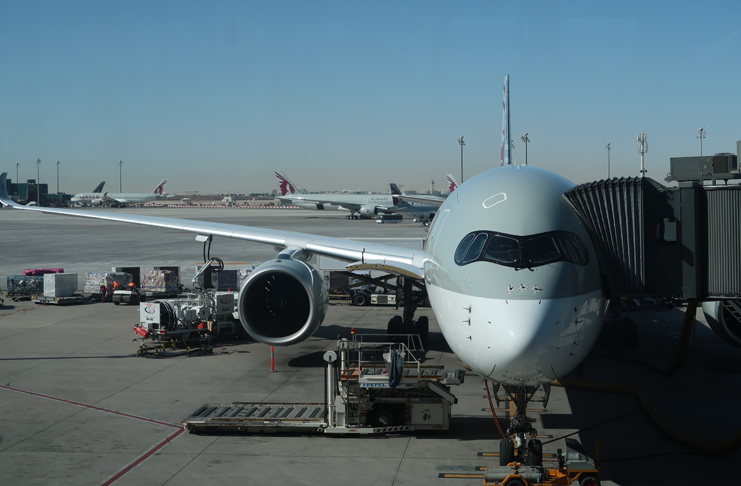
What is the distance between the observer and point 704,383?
15.9 m

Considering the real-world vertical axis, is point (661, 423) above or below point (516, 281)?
below

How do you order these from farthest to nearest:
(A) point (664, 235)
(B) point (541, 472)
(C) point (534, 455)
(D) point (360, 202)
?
(D) point (360, 202) < (A) point (664, 235) < (C) point (534, 455) < (B) point (541, 472)

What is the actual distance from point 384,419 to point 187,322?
31.7ft

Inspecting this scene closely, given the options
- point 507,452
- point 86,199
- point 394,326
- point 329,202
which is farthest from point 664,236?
point 86,199

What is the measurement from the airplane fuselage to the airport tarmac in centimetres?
288

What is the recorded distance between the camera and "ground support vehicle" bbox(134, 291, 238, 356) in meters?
19.8

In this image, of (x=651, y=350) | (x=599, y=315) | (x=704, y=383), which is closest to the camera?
(x=599, y=315)

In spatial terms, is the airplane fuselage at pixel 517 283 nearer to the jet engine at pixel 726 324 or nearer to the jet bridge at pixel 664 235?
the jet bridge at pixel 664 235

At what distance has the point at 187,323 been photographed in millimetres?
20422

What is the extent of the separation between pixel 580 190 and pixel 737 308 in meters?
6.18

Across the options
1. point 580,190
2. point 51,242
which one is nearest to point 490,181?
point 580,190

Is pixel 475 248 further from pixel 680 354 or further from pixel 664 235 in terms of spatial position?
pixel 680 354

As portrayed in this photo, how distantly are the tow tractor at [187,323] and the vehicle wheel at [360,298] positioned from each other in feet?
26.0

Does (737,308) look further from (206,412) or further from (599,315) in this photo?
(206,412)
